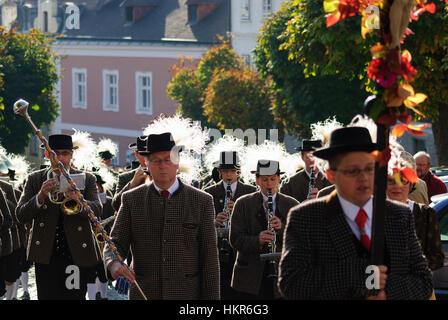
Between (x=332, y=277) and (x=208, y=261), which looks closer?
(x=332, y=277)

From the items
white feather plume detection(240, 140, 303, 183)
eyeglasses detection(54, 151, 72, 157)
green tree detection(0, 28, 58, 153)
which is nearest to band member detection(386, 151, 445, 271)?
white feather plume detection(240, 140, 303, 183)

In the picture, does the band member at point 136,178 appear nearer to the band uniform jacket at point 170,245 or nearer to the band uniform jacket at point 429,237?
the band uniform jacket at point 170,245

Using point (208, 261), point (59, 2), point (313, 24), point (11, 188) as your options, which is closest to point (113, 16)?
point (59, 2)

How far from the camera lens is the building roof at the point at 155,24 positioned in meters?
47.7

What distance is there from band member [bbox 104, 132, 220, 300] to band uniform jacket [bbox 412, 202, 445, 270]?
4.48 ft

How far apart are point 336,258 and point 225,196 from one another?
6525mm

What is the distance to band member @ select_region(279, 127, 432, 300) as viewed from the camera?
15.2 ft

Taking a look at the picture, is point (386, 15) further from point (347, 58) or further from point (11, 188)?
point (347, 58)

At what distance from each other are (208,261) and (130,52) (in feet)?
147

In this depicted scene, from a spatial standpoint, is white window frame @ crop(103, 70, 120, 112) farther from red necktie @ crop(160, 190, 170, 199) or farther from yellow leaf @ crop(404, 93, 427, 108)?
yellow leaf @ crop(404, 93, 427, 108)

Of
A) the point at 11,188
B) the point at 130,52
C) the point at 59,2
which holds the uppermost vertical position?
the point at 59,2
